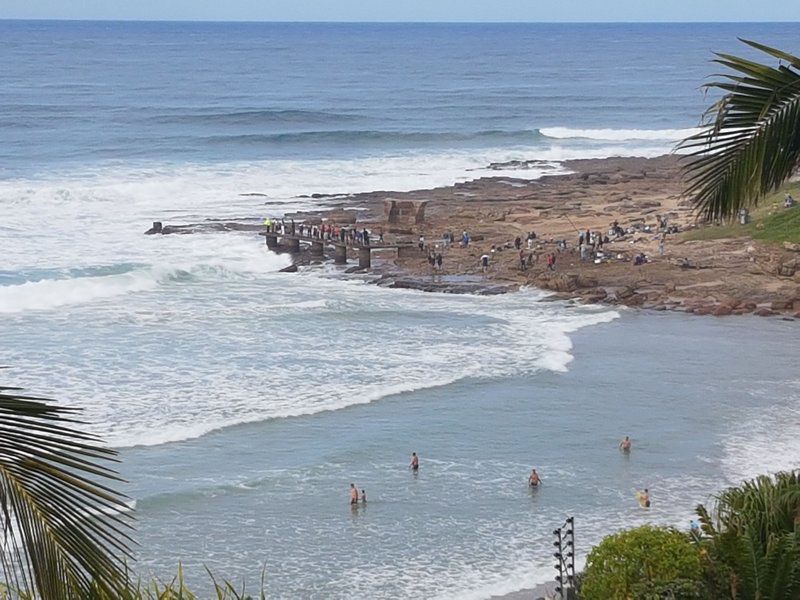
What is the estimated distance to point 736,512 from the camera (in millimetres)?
12641

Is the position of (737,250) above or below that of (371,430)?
above

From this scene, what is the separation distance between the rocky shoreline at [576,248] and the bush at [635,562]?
16.7m

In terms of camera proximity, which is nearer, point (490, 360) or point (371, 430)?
point (371, 430)

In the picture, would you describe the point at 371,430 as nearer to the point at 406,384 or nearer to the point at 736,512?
the point at 406,384

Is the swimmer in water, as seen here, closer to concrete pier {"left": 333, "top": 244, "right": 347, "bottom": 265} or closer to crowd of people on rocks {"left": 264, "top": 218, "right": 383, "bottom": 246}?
crowd of people on rocks {"left": 264, "top": 218, "right": 383, "bottom": 246}

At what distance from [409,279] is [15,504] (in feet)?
123

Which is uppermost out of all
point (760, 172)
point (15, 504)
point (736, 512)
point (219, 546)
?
point (760, 172)

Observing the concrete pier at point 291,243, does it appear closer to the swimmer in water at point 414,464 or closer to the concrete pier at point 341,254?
the concrete pier at point 341,254

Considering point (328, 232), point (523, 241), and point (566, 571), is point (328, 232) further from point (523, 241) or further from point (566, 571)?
point (566, 571)

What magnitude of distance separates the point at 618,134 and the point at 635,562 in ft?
231

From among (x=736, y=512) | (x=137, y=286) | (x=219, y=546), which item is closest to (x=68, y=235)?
(x=137, y=286)

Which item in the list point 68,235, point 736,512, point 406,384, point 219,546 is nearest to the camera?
point 736,512

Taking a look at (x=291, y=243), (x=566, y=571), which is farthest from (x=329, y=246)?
(x=566, y=571)

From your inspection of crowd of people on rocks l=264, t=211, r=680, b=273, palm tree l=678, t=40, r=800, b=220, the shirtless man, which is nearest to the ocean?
the shirtless man
